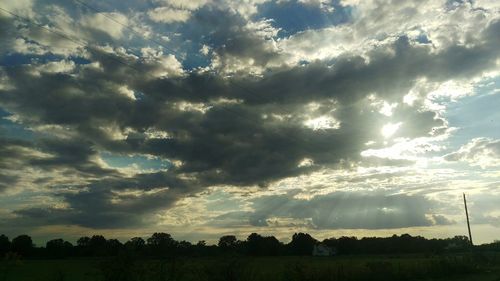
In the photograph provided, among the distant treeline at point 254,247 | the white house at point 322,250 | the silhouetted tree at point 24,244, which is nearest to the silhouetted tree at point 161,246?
the distant treeline at point 254,247

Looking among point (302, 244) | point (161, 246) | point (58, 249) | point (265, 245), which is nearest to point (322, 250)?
point (302, 244)

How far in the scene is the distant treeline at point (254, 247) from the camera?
1773 cm

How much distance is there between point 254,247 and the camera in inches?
4035

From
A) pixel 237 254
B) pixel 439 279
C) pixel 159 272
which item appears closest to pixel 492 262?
pixel 439 279

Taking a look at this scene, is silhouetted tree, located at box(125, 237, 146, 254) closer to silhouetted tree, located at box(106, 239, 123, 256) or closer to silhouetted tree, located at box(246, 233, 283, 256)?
silhouetted tree, located at box(106, 239, 123, 256)

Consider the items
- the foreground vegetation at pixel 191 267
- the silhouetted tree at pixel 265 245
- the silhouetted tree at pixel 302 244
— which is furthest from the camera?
the silhouetted tree at pixel 302 244

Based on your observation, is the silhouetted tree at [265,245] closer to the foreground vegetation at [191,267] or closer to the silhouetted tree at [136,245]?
the foreground vegetation at [191,267]

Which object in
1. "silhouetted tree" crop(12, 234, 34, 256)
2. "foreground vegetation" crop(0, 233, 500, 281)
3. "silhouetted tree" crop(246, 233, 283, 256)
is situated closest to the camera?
"foreground vegetation" crop(0, 233, 500, 281)

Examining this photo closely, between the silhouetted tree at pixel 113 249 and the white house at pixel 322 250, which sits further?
the white house at pixel 322 250

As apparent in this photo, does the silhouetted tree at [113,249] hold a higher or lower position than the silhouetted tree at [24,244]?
lower

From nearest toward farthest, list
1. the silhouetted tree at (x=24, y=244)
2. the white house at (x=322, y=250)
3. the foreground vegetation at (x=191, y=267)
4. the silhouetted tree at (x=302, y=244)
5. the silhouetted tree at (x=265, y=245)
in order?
the foreground vegetation at (x=191, y=267) → the silhouetted tree at (x=24, y=244) → the silhouetted tree at (x=265, y=245) → the white house at (x=322, y=250) → the silhouetted tree at (x=302, y=244)

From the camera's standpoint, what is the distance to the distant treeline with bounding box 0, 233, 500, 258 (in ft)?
58.2

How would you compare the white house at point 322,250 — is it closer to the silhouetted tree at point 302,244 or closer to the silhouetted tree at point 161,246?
the silhouetted tree at point 302,244

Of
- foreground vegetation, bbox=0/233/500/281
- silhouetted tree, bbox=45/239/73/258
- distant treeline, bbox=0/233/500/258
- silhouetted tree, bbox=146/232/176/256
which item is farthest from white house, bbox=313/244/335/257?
silhouetted tree, bbox=146/232/176/256
